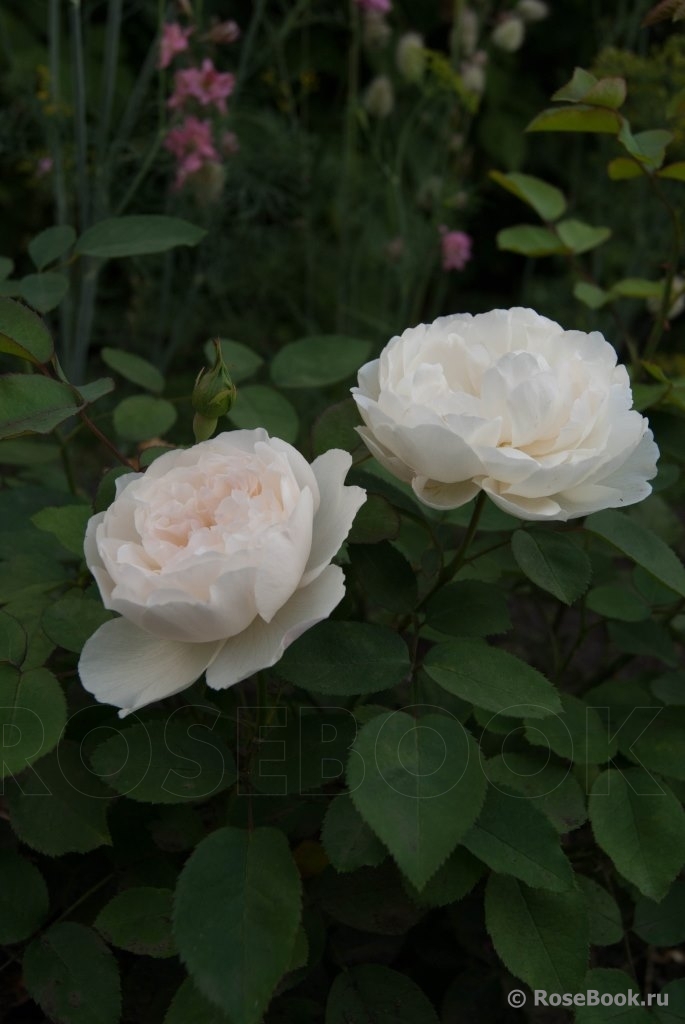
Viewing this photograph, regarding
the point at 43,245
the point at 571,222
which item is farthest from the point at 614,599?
the point at 43,245

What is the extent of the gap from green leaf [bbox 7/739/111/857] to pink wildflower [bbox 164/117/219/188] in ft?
3.50

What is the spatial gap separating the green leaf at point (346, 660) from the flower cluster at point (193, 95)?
1042 millimetres

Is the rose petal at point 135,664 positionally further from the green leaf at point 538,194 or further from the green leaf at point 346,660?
the green leaf at point 538,194

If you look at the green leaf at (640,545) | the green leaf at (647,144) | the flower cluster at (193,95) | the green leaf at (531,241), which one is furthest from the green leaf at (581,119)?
the flower cluster at (193,95)

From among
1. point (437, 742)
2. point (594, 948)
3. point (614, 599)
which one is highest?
point (437, 742)

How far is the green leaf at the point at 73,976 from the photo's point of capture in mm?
541

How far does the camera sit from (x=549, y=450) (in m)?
0.50

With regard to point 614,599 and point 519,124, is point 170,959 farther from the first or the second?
point 519,124

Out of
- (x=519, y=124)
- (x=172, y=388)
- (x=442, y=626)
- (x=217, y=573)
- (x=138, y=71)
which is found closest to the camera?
(x=217, y=573)

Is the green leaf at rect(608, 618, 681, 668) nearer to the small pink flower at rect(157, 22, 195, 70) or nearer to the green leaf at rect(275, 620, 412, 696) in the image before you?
the green leaf at rect(275, 620, 412, 696)

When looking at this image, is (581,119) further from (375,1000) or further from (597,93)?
(375,1000)

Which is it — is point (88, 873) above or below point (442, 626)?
below

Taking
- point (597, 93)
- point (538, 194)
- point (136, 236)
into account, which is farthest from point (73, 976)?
point (538, 194)

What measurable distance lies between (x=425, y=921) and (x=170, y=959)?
198 mm
